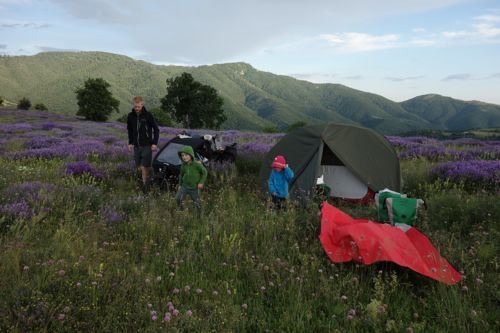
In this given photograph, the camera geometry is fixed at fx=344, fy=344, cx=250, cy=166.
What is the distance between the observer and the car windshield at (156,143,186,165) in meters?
9.28

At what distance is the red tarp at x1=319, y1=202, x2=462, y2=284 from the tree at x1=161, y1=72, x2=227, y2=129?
2105 inches

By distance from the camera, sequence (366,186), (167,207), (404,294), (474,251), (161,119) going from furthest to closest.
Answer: (161,119) → (366,186) → (167,207) → (474,251) → (404,294)

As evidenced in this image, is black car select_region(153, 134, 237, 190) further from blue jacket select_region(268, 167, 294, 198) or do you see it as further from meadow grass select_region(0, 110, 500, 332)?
meadow grass select_region(0, 110, 500, 332)

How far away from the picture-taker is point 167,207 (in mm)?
6848

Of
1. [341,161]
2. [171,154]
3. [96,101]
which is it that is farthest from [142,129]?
[96,101]

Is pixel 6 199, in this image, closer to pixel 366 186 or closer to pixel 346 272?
pixel 346 272

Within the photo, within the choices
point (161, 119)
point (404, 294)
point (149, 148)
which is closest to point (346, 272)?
point (404, 294)

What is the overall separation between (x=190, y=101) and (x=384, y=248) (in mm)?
55028

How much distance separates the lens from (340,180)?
8.80 metres

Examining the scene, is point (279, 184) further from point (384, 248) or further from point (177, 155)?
point (384, 248)

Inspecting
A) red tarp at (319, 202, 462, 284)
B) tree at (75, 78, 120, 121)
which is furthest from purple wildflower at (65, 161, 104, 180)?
tree at (75, 78, 120, 121)

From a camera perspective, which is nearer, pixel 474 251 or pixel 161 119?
pixel 474 251

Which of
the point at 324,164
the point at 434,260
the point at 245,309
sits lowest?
the point at 245,309

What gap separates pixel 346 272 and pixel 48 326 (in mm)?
3308
